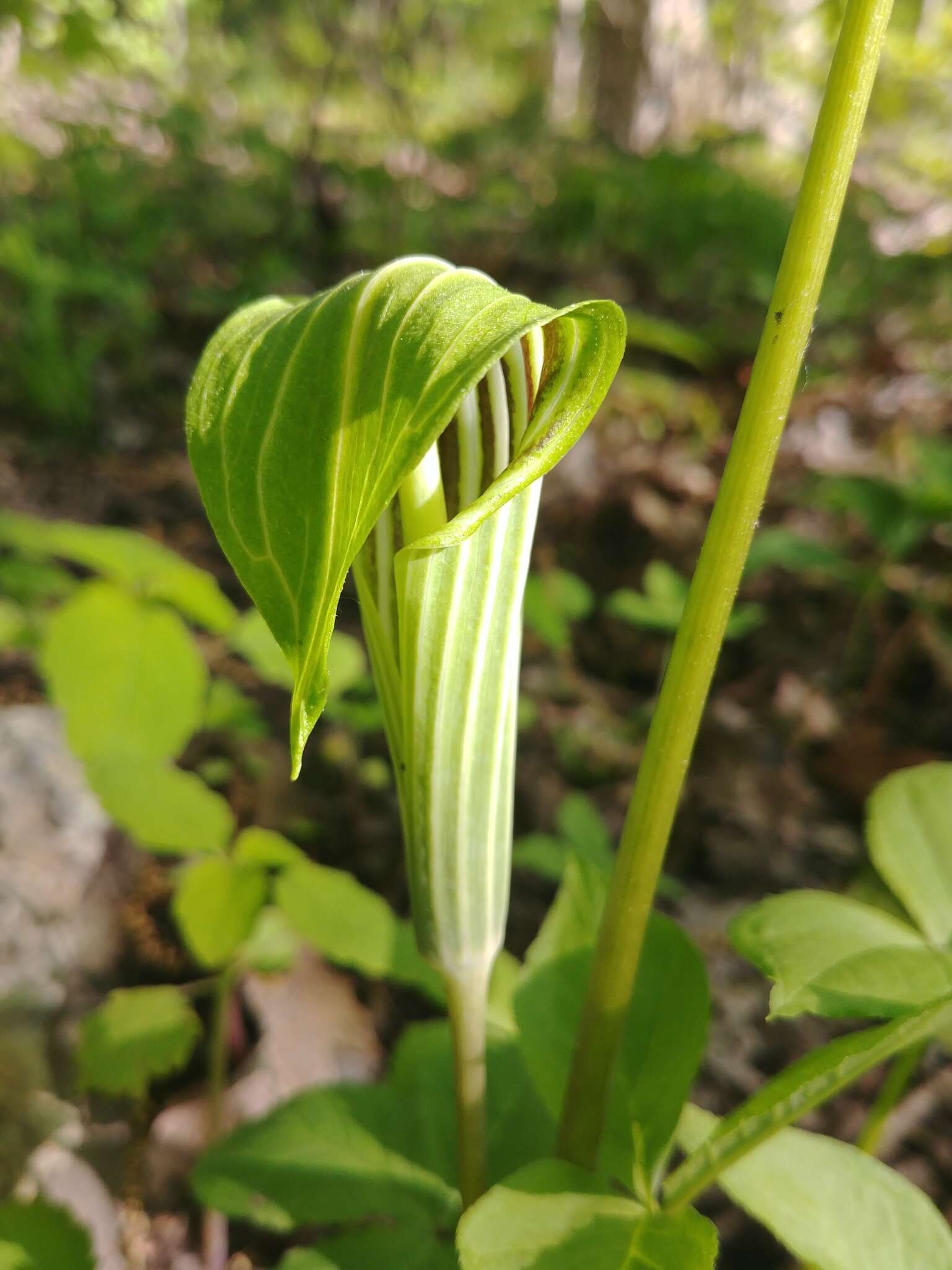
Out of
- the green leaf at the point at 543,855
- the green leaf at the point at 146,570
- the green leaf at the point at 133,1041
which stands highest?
the green leaf at the point at 146,570

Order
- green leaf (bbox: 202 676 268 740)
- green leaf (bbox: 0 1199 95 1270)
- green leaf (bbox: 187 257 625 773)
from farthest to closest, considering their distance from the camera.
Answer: green leaf (bbox: 202 676 268 740), green leaf (bbox: 0 1199 95 1270), green leaf (bbox: 187 257 625 773)

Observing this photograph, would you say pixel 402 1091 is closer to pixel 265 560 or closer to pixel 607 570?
pixel 265 560

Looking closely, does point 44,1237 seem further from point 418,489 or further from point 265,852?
point 418,489

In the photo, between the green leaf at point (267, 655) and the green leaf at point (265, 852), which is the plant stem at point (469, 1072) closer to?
the green leaf at point (265, 852)

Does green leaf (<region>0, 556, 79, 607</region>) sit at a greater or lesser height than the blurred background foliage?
lesser

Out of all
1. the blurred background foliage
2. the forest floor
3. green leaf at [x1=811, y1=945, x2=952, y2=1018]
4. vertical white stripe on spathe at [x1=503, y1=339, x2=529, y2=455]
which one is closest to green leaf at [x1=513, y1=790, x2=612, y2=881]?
the forest floor

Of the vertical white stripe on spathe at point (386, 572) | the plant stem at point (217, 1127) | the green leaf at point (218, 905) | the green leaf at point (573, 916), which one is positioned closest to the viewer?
the vertical white stripe on spathe at point (386, 572)

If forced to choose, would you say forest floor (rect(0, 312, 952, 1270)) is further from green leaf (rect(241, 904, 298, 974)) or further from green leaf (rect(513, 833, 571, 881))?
green leaf (rect(241, 904, 298, 974))

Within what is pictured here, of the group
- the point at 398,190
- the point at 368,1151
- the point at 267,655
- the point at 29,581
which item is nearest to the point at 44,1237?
the point at 368,1151

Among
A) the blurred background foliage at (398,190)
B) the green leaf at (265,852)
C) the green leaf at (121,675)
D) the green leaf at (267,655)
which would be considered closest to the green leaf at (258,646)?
the green leaf at (267,655)
